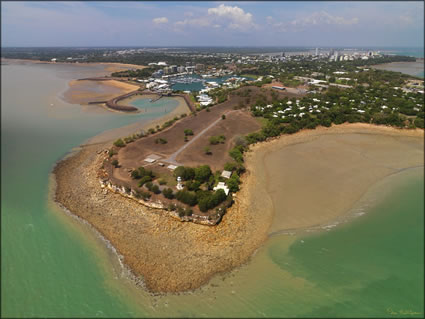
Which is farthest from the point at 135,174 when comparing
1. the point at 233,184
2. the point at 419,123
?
the point at 419,123

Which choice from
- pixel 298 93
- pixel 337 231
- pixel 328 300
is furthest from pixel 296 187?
pixel 298 93

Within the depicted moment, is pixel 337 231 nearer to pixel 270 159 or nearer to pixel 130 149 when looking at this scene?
pixel 270 159

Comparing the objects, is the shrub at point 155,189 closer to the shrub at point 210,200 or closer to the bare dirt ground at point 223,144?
the shrub at point 210,200

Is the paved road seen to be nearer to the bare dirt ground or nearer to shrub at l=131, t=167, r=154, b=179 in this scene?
the bare dirt ground

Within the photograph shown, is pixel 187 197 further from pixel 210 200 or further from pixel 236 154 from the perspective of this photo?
pixel 236 154

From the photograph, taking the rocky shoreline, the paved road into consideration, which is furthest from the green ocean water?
the paved road
